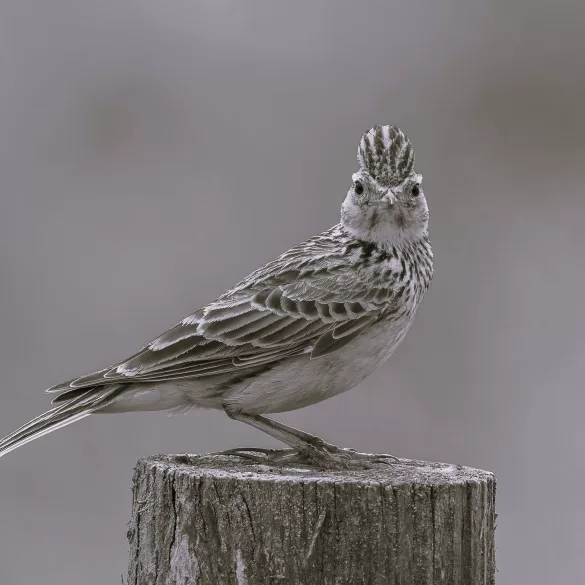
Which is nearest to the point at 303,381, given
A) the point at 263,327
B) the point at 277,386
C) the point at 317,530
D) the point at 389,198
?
the point at 277,386

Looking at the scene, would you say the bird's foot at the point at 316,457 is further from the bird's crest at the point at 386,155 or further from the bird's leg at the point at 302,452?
the bird's crest at the point at 386,155

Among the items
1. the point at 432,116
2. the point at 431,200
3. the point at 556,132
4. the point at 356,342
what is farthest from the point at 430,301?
the point at 356,342

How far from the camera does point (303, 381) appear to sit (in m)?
5.89

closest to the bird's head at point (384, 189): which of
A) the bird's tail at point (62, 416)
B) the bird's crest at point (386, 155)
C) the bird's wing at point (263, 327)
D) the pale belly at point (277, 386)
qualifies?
the bird's crest at point (386, 155)

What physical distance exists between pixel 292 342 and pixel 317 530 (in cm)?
134

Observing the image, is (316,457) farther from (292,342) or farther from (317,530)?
(317,530)

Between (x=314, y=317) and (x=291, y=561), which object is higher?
(x=314, y=317)

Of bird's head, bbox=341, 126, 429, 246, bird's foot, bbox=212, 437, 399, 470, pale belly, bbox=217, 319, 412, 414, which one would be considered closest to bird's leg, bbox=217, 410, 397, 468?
bird's foot, bbox=212, 437, 399, 470

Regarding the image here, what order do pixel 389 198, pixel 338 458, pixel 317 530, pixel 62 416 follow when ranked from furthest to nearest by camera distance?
1. pixel 389 198
2. pixel 62 416
3. pixel 338 458
4. pixel 317 530

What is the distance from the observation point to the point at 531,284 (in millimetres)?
10742

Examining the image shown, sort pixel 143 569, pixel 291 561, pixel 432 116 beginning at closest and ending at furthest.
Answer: pixel 291 561 → pixel 143 569 → pixel 432 116

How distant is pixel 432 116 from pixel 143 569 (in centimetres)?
622

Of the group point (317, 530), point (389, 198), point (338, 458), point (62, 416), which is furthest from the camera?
point (389, 198)

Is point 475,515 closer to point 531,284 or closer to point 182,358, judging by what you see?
point 182,358
